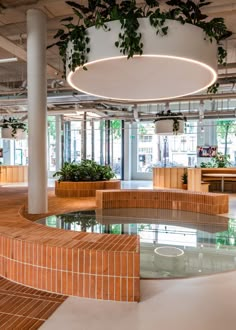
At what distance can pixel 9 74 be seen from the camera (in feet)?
30.6

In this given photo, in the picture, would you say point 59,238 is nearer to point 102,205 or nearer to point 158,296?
point 158,296

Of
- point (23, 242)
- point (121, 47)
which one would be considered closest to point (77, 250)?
point (23, 242)

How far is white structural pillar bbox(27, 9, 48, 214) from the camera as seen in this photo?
4809 mm

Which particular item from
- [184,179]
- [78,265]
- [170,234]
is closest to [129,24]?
[78,265]

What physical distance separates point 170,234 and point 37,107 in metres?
3.25

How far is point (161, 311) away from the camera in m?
2.31

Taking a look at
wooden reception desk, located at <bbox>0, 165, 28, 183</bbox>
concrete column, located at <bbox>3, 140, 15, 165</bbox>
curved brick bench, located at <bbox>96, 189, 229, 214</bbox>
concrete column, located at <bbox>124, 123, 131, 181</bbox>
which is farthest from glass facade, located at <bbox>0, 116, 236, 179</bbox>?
curved brick bench, located at <bbox>96, 189, 229, 214</bbox>

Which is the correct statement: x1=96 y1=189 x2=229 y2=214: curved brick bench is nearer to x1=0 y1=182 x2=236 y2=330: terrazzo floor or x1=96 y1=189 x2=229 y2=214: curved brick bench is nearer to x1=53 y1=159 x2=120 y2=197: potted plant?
x1=53 y1=159 x2=120 y2=197: potted plant

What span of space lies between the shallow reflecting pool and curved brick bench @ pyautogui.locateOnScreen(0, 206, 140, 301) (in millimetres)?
645

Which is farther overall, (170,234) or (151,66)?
(170,234)

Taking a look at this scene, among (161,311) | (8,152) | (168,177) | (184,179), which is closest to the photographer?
(161,311)

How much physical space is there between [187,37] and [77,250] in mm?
2142

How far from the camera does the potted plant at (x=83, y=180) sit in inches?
339

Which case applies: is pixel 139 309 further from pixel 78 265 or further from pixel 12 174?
pixel 12 174
